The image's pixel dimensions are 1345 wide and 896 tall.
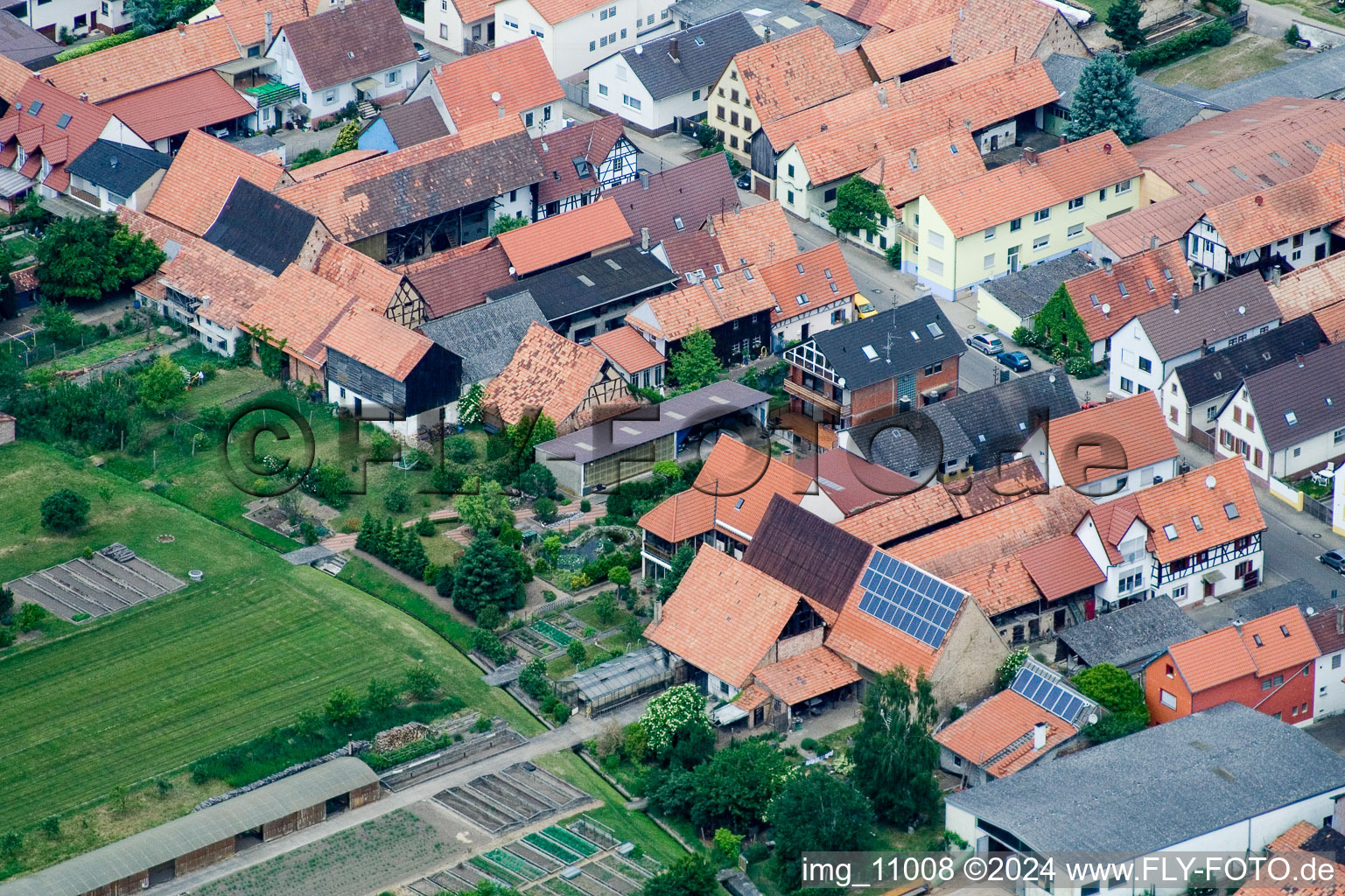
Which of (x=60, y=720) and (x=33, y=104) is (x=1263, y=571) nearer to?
(x=60, y=720)

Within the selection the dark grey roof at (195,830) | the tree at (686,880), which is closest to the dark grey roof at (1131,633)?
the tree at (686,880)

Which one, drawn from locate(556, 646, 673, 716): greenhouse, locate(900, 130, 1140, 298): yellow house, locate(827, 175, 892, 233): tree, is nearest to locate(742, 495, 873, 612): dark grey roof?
locate(556, 646, 673, 716): greenhouse

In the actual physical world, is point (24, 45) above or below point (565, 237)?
above

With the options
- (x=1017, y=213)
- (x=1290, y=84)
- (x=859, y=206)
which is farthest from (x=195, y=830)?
(x=1290, y=84)

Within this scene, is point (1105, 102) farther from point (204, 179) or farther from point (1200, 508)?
point (204, 179)

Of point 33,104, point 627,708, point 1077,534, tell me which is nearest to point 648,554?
point 627,708

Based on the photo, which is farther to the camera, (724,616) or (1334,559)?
(1334,559)

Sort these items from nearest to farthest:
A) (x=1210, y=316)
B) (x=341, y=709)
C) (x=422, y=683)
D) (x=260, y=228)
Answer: (x=341, y=709)
(x=422, y=683)
(x=1210, y=316)
(x=260, y=228)
